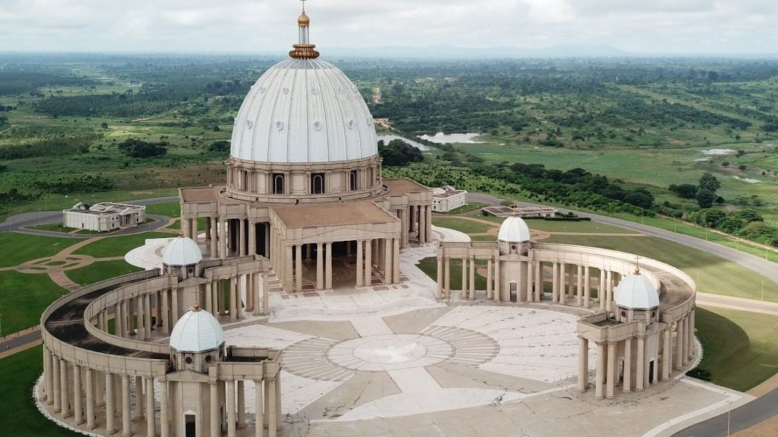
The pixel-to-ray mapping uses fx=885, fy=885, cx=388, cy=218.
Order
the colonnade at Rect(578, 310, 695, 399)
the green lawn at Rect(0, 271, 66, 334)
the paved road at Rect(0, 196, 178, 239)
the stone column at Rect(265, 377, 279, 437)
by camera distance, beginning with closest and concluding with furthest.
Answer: the stone column at Rect(265, 377, 279, 437)
the colonnade at Rect(578, 310, 695, 399)
the green lawn at Rect(0, 271, 66, 334)
the paved road at Rect(0, 196, 178, 239)

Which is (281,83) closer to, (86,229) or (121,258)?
(121,258)

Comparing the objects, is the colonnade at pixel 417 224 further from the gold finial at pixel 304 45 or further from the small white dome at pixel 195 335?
the small white dome at pixel 195 335

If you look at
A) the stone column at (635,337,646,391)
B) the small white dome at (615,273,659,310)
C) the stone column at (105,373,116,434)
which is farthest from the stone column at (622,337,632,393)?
the stone column at (105,373,116,434)

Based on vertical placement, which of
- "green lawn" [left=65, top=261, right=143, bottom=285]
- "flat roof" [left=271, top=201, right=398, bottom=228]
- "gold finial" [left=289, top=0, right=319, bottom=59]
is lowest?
"green lawn" [left=65, top=261, right=143, bottom=285]

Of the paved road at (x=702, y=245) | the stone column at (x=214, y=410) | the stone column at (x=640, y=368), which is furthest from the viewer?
the paved road at (x=702, y=245)

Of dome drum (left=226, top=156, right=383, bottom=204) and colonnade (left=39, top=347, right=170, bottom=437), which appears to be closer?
colonnade (left=39, top=347, right=170, bottom=437)

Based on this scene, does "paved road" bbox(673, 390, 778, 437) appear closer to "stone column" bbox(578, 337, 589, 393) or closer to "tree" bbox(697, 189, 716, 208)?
"stone column" bbox(578, 337, 589, 393)

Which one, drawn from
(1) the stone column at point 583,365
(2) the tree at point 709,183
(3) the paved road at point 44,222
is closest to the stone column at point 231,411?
(1) the stone column at point 583,365

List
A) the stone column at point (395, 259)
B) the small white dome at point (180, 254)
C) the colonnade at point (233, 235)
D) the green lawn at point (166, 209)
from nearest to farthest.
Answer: the small white dome at point (180, 254) < the stone column at point (395, 259) < the colonnade at point (233, 235) < the green lawn at point (166, 209)
